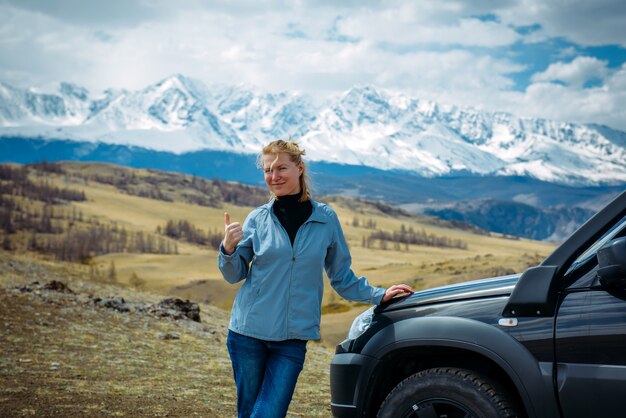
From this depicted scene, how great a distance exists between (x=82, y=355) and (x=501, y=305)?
7931 millimetres

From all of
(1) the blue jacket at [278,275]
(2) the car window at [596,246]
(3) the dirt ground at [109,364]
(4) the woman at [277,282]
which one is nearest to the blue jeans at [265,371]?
(4) the woman at [277,282]

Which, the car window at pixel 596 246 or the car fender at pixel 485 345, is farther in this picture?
the car window at pixel 596 246

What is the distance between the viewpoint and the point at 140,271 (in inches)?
3912

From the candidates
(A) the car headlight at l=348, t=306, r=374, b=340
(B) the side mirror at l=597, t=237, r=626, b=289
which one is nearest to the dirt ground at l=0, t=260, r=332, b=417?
(A) the car headlight at l=348, t=306, r=374, b=340

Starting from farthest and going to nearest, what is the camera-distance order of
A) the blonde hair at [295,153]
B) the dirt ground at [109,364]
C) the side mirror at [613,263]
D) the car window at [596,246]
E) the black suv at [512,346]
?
the dirt ground at [109,364], the blonde hair at [295,153], the car window at [596,246], the black suv at [512,346], the side mirror at [613,263]

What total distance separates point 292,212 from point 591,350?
2064mm

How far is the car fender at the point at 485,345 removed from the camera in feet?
11.9

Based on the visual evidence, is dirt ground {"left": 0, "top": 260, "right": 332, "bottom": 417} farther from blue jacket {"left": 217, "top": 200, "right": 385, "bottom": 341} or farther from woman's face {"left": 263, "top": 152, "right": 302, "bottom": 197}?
woman's face {"left": 263, "top": 152, "right": 302, "bottom": 197}

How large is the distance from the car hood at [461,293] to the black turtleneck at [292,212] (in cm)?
79

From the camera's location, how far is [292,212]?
464cm

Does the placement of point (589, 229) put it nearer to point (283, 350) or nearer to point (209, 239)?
point (283, 350)

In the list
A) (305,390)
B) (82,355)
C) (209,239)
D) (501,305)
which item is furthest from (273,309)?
(209,239)

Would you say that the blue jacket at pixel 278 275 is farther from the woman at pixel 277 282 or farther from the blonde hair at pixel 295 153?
the blonde hair at pixel 295 153

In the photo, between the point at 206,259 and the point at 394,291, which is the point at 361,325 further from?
the point at 206,259
